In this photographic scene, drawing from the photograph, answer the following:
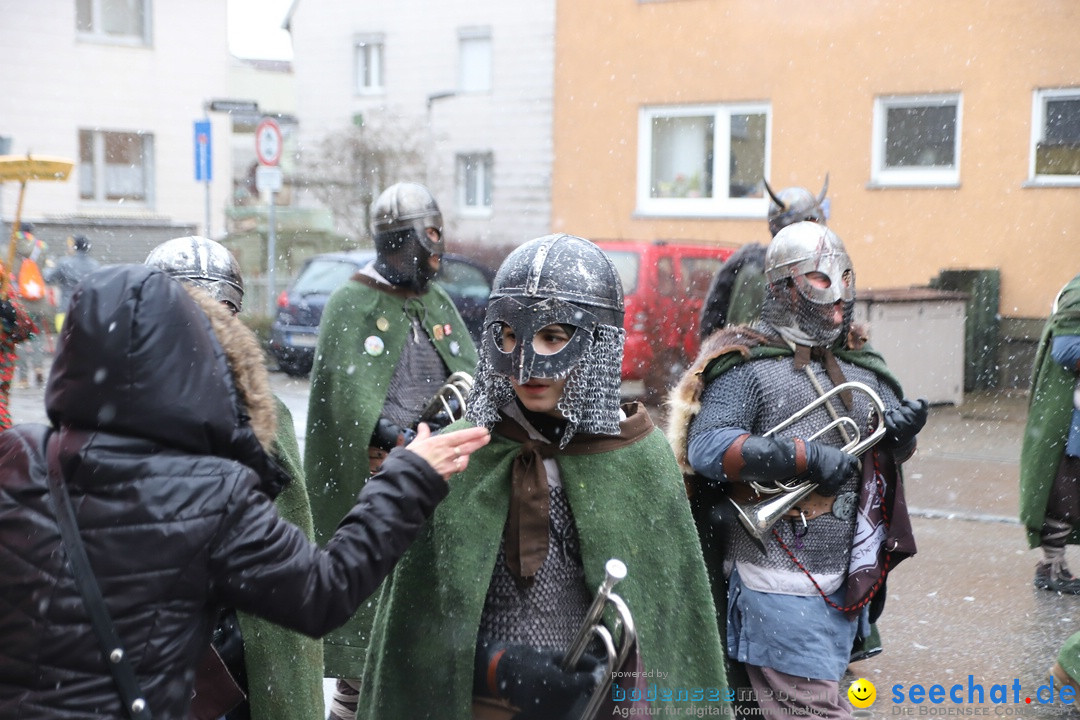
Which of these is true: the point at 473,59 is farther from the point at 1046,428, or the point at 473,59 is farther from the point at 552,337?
the point at 552,337

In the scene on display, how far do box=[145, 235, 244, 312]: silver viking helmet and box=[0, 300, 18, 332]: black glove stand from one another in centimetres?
134

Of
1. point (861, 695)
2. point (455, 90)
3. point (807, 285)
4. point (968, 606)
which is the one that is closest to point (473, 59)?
point (455, 90)

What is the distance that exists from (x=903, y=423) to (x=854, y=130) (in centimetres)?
1417

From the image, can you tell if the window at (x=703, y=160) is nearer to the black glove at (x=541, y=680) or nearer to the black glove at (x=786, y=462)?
the black glove at (x=786, y=462)

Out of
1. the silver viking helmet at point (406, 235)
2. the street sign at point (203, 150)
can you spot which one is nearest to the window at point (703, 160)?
the street sign at point (203, 150)

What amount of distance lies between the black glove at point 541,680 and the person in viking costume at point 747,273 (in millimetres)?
3859

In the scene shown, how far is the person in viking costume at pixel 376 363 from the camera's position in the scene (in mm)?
5039

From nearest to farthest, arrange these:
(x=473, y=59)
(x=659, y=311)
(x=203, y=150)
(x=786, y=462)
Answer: (x=786, y=462) → (x=659, y=311) → (x=203, y=150) → (x=473, y=59)

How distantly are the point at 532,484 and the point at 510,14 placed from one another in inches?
835

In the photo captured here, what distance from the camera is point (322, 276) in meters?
15.9

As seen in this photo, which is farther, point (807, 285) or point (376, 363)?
point (376, 363)

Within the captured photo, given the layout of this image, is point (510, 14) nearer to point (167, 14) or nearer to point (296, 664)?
point (167, 14)

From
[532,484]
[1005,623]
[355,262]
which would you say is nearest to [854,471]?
[532,484]

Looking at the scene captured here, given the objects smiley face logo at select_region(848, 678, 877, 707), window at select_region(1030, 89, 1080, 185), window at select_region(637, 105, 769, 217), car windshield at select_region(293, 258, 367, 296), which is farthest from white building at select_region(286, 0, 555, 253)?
smiley face logo at select_region(848, 678, 877, 707)
